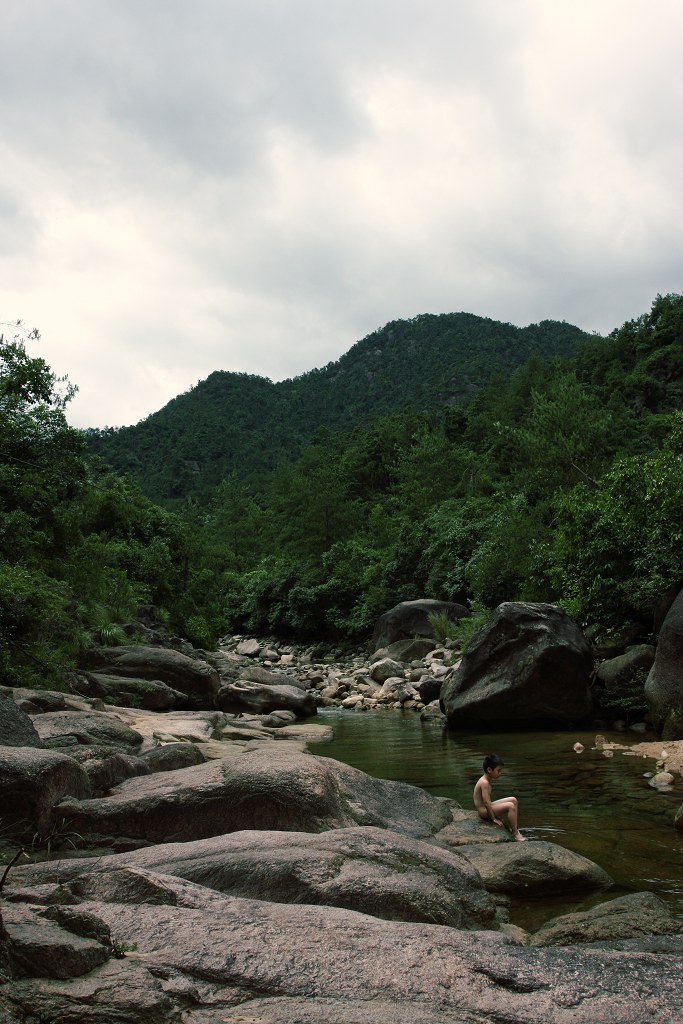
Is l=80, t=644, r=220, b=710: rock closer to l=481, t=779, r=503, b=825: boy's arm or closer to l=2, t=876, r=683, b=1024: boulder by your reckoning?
l=481, t=779, r=503, b=825: boy's arm

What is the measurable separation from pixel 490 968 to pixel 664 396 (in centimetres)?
6178

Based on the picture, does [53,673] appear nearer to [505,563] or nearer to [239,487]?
[505,563]

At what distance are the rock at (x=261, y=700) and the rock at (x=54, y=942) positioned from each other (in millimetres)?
18109

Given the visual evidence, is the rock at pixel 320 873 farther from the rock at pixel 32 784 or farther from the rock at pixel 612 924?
the rock at pixel 32 784

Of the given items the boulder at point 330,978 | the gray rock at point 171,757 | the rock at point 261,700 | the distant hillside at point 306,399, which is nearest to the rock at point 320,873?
the boulder at point 330,978

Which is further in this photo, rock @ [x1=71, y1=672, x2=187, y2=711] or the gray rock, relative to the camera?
rock @ [x1=71, y1=672, x2=187, y2=711]

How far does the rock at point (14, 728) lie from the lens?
7.51 meters

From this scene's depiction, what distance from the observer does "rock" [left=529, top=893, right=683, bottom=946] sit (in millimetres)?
5301

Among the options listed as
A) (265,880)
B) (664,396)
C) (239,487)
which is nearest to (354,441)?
(239,487)

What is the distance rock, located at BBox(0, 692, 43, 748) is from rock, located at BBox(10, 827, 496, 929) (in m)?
2.55

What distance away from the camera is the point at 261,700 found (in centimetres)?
2123

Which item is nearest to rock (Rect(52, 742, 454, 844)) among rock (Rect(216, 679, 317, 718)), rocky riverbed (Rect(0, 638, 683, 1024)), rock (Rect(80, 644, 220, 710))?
rocky riverbed (Rect(0, 638, 683, 1024))

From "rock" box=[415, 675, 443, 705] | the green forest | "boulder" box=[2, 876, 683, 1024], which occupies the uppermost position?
the green forest

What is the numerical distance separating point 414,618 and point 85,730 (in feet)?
76.9
